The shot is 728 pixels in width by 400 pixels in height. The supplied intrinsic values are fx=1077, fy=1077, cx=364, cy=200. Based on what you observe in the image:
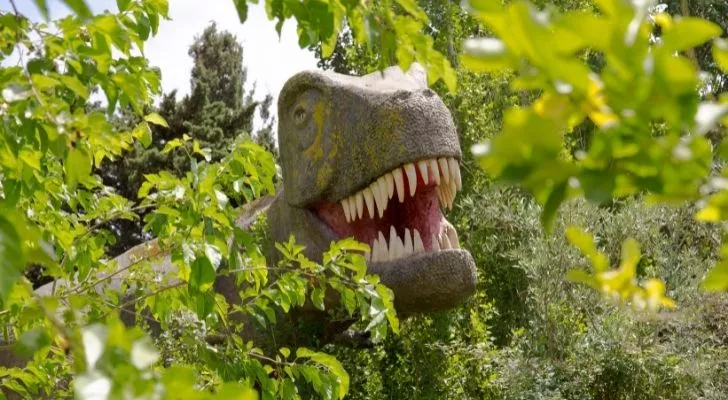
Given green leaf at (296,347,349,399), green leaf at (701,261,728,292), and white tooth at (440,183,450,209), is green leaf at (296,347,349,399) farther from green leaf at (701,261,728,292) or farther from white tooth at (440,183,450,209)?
white tooth at (440,183,450,209)

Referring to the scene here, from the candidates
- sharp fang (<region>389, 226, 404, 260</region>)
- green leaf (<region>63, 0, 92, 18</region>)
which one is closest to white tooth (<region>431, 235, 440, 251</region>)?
sharp fang (<region>389, 226, 404, 260</region>)

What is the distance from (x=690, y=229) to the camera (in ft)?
23.8

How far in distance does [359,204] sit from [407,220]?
0.31 metres

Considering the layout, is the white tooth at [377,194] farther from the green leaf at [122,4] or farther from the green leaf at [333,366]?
the green leaf at [122,4]

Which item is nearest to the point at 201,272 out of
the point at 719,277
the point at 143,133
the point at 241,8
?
the point at 143,133

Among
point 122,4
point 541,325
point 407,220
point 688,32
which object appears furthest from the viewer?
point 541,325

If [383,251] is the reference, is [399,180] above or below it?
above

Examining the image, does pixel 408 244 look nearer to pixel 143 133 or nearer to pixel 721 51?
pixel 143 133

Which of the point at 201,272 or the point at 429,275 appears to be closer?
the point at 201,272

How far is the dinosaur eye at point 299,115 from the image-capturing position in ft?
15.6

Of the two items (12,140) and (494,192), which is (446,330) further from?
(12,140)

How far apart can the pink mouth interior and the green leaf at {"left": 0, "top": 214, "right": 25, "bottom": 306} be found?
3694 mm

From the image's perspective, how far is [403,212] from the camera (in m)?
4.77

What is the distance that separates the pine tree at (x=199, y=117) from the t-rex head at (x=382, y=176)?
29.3ft
